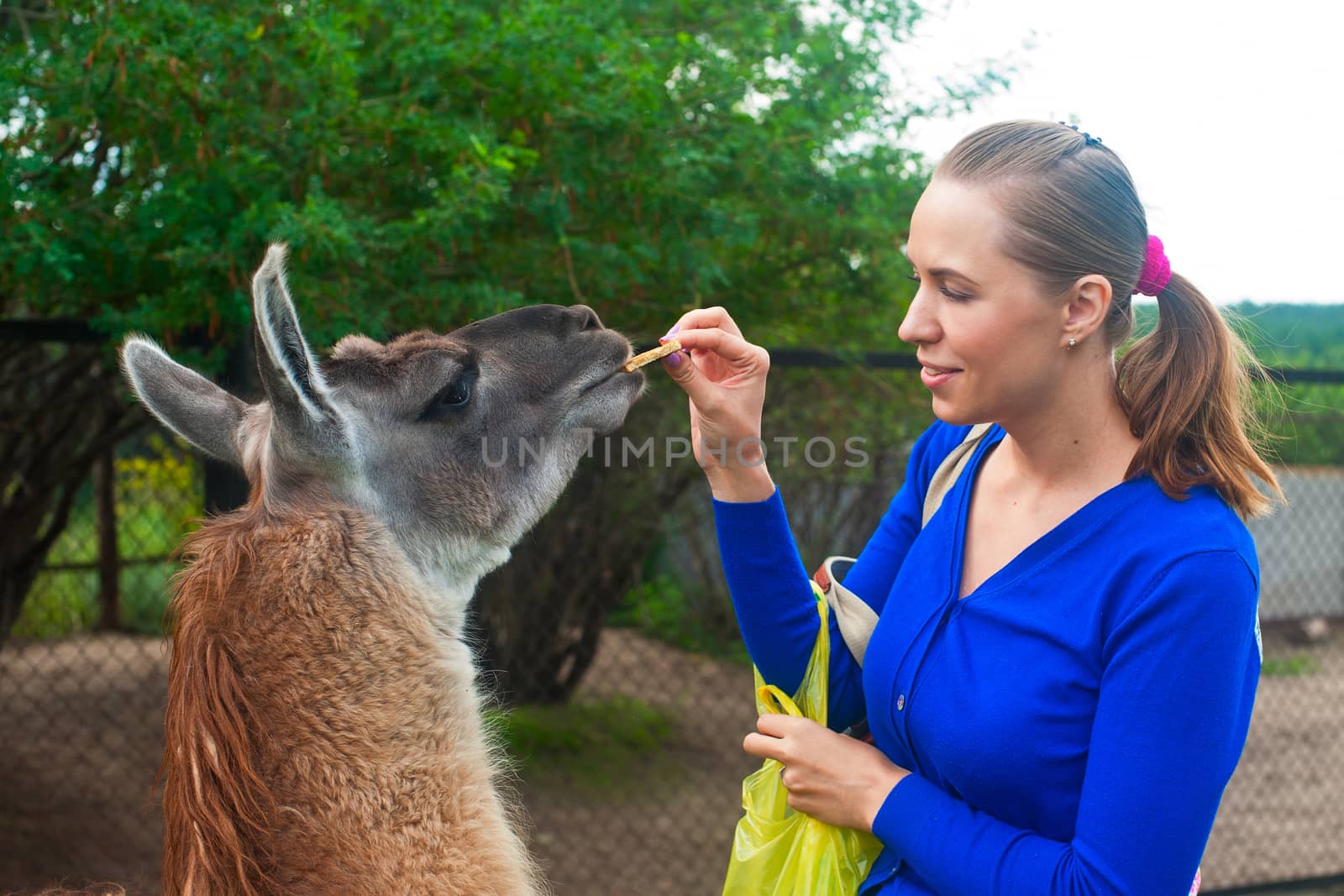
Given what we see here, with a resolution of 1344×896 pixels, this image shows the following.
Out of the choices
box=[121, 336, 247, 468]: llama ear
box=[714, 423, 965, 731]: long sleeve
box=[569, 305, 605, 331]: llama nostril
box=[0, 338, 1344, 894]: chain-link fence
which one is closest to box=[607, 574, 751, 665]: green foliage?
box=[0, 338, 1344, 894]: chain-link fence

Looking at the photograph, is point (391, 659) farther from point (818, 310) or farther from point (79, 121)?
point (818, 310)

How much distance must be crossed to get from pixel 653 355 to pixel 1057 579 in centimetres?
82

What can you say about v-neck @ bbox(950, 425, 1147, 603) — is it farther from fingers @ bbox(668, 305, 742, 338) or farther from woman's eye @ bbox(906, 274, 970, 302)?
fingers @ bbox(668, 305, 742, 338)

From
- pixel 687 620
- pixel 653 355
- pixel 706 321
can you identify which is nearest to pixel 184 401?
pixel 653 355

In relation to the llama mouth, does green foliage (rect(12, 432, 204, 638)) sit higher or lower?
lower

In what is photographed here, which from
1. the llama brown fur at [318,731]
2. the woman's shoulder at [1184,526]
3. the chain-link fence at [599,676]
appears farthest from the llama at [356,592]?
the chain-link fence at [599,676]

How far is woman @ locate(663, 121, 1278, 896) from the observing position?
1.29m

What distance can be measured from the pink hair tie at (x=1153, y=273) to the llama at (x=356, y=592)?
3.22ft

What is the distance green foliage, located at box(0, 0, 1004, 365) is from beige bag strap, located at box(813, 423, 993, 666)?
1404 mm

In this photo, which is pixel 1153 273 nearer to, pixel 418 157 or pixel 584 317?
pixel 584 317

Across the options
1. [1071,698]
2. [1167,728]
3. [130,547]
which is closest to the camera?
[1167,728]

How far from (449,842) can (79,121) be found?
7.15ft

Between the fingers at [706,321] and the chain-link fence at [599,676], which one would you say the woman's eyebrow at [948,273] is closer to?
the fingers at [706,321]

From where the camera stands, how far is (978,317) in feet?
4.87
